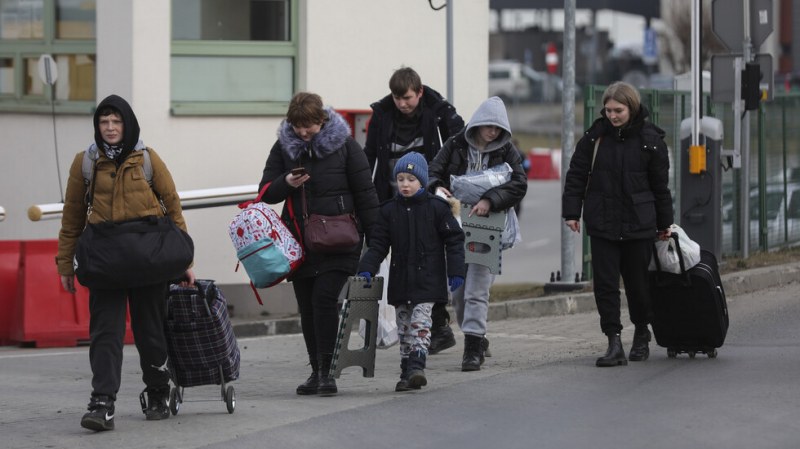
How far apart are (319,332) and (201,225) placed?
5.13 m

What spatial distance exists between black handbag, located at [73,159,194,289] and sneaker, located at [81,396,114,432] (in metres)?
0.57

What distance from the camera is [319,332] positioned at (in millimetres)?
8797


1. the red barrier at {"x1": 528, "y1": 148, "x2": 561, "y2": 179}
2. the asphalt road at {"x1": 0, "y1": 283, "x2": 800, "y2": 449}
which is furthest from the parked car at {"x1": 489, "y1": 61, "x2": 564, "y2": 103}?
the asphalt road at {"x1": 0, "y1": 283, "x2": 800, "y2": 449}

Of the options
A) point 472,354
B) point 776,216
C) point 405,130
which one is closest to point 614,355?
point 472,354

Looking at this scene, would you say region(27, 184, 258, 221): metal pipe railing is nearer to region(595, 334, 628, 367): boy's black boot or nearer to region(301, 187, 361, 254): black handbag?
region(301, 187, 361, 254): black handbag

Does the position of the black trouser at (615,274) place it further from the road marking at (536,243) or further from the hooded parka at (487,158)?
the road marking at (536,243)

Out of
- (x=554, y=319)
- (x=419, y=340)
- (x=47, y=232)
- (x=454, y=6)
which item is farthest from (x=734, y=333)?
(x=47, y=232)

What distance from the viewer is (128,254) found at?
7684 mm

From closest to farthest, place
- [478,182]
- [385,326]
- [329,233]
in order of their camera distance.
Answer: [329,233], [478,182], [385,326]

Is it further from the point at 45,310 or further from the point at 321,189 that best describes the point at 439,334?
the point at 45,310

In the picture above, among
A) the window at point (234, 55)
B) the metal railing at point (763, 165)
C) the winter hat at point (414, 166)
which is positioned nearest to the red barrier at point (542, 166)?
the metal railing at point (763, 165)

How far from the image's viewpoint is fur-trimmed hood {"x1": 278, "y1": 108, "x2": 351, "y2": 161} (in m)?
8.73

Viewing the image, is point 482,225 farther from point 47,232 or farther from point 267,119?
point 47,232

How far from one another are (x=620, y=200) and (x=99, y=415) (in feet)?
11.4
